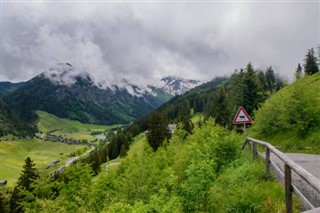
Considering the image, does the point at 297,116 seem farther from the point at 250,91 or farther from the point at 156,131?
the point at 156,131

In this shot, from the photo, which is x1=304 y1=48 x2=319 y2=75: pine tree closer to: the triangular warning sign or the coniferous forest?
the coniferous forest

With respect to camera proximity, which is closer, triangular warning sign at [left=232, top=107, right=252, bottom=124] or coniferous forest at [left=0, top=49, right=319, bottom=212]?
coniferous forest at [left=0, top=49, right=319, bottom=212]

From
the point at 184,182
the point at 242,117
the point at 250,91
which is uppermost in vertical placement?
the point at 250,91

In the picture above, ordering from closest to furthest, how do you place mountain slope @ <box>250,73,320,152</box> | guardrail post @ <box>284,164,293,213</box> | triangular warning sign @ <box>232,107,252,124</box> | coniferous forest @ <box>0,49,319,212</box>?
1. guardrail post @ <box>284,164,293,213</box>
2. coniferous forest @ <box>0,49,319,212</box>
3. triangular warning sign @ <box>232,107,252,124</box>
4. mountain slope @ <box>250,73,320,152</box>

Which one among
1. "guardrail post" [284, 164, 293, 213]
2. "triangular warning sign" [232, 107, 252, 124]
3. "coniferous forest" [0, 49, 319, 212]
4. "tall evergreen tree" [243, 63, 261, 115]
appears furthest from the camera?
"tall evergreen tree" [243, 63, 261, 115]

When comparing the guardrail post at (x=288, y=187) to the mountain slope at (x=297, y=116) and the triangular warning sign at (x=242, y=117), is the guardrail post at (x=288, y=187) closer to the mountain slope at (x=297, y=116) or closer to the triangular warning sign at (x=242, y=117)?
the triangular warning sign at (x=242, y=117)

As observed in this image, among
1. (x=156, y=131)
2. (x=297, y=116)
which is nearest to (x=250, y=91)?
(x=156, y=131)

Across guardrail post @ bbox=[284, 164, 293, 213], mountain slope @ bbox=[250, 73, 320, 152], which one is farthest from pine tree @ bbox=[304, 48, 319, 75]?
guardrail post @ bbox=[284, 164, 293, 213]

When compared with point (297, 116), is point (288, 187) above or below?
below

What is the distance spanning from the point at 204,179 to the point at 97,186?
77.3ft

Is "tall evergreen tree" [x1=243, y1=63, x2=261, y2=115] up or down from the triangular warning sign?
up

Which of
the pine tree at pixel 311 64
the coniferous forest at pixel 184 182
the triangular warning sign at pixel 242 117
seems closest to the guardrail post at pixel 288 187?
the coniferous forest at pixel 184 182

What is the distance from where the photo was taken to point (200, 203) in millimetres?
11516

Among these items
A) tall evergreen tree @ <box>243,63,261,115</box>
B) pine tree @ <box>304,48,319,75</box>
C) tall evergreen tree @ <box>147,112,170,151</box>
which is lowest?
tall evergreen tree @ <box>147,112,170,151</box>
